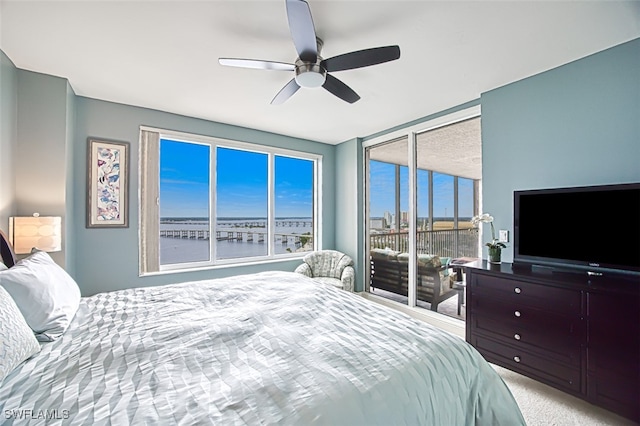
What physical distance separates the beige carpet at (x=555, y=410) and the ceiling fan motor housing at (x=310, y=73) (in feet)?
9.32

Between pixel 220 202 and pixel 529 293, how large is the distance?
3762mm

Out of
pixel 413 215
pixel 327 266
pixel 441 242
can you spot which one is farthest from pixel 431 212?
pixel 327 266

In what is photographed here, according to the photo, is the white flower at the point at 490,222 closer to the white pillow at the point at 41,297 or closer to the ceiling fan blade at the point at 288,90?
the ceiling fan blade at the point at 288,90

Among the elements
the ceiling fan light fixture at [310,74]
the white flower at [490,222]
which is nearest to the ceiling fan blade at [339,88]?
the ceiling fan light fixture at [310,74]

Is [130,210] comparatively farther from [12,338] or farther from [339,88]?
[339,88]

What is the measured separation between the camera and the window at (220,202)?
140 inches

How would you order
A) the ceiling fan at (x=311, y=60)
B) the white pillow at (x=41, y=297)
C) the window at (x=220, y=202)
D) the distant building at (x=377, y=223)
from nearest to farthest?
1. the white pillow at (x=41, y=297)
2. the ceiling fan at (x=311, y=60)
3. the window at (x=220, y=202)
4. the distant building at (x=377, y=223)

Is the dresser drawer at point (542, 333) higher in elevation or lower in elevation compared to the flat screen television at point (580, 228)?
lower

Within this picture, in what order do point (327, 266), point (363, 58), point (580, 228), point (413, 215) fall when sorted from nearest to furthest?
point (363, 58) < point (580, 228) < point (413, 215) < point (327, 266)

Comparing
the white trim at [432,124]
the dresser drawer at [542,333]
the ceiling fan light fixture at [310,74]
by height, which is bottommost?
the dresser drawer at [542,333]

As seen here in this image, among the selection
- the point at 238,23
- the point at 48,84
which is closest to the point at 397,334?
the point at 238,23

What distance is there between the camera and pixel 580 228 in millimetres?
2158

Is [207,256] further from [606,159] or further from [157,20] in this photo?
[606,159]

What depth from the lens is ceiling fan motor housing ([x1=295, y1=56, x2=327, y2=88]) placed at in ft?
6.69
